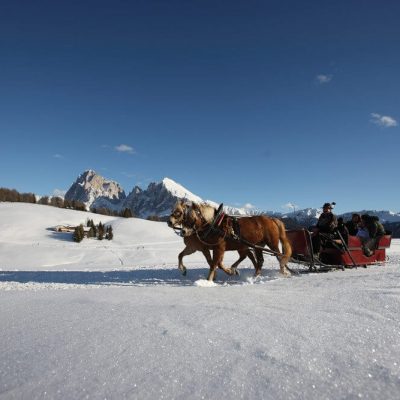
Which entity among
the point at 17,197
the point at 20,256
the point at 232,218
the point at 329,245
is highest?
the point at 17,197

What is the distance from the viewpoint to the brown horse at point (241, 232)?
800 centimetres

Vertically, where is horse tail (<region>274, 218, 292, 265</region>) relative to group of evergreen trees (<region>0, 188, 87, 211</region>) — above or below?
below

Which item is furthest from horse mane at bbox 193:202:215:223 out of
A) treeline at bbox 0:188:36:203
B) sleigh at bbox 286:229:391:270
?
treeline at bbox 0:188:36:203

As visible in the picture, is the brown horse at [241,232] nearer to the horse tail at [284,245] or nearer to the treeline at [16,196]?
the horse tail at [284,245]

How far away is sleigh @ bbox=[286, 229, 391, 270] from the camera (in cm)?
912

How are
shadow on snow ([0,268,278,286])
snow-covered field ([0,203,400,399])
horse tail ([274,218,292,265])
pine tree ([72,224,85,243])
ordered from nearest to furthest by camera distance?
snow-covered field ([0,203,400,399]) < shadow on snow ([0,268,278,286]) < horse tail ([274,218,292,265]) < pine tree ([72,224,85,243])

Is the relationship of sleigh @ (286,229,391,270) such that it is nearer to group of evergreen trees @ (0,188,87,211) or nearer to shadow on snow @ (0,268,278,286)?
shadow on snow @ (0,268,278,286)

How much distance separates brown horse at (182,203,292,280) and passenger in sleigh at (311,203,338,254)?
2.75 feet

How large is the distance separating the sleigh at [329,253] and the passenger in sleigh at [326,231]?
0.14 metres

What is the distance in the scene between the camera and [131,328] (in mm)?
3176

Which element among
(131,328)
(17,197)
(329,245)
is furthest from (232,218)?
(17,197)

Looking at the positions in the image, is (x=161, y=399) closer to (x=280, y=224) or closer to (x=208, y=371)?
(x=208, y=371)

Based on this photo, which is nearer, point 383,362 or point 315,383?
point 315,383

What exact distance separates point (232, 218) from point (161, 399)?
6733 mm
